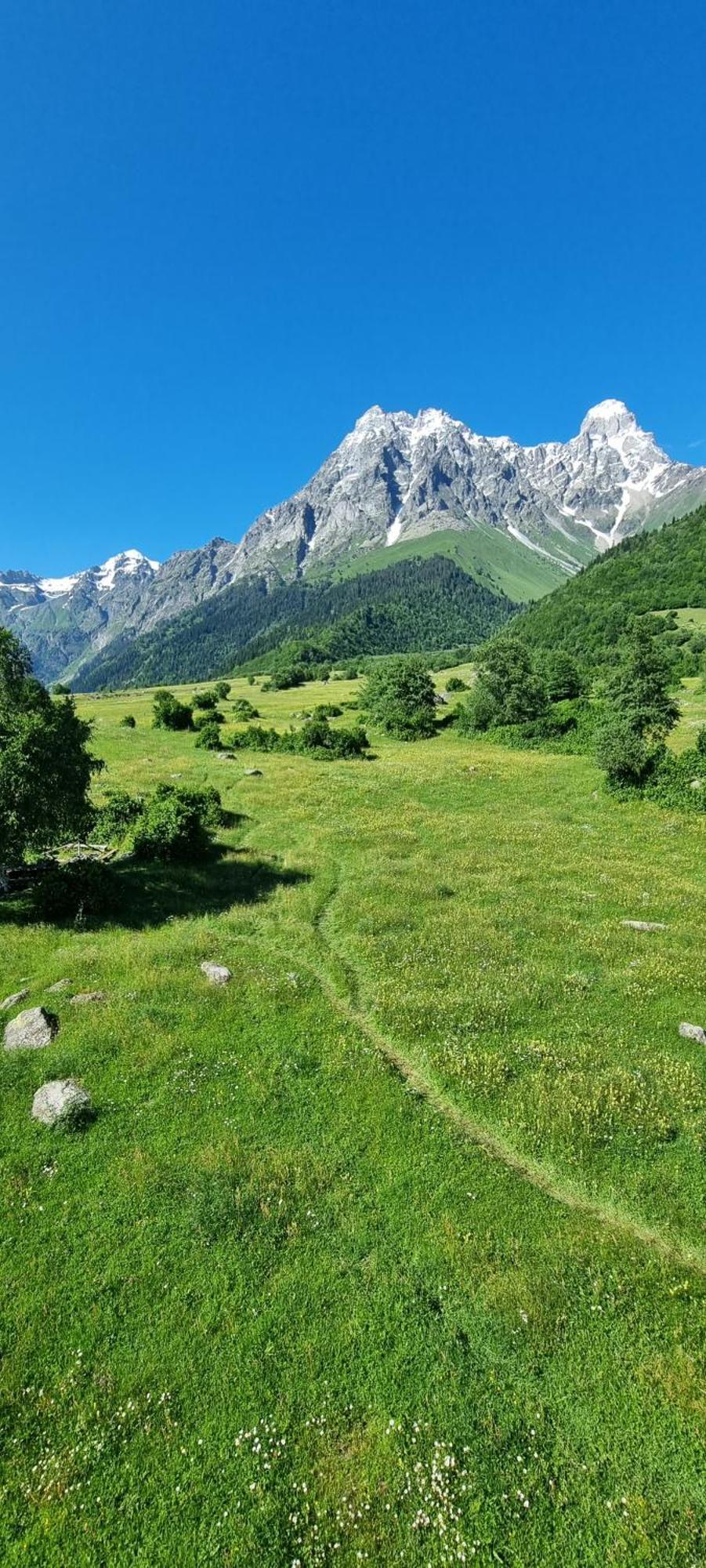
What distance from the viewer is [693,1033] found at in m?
17.7

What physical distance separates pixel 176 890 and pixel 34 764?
8.64m

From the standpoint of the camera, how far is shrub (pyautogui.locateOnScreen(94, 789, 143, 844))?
33.9 m

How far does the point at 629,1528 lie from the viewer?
819 centimetres

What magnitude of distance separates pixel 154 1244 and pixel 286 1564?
4916mm

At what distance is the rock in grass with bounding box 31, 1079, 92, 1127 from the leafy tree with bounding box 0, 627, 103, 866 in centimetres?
1189

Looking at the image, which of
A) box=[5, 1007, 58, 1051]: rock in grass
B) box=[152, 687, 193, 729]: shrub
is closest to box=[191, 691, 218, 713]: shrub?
box=[152, 687, 193, 729]: shrub

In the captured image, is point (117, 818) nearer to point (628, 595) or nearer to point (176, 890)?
point (176, 890)

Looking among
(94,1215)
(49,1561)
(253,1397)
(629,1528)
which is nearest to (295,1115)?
(94,1215)

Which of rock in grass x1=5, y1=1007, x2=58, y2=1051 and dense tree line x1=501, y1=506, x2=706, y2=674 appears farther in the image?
dense tree line x1=501, y1=506, x2=706, y2=674

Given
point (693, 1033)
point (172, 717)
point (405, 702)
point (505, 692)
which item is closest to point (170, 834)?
point (693, 1033)

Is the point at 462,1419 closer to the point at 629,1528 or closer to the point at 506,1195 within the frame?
the point at 629,1528

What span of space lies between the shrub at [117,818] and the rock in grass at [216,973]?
47.8 feet

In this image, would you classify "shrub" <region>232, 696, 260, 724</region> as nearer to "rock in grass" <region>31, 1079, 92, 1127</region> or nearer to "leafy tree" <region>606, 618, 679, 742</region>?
"leafy tree" <region>606, 618, 679, 742</region>

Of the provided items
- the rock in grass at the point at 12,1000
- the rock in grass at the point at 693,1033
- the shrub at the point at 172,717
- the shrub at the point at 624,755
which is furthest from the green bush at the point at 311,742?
the rock in grass at the point at 693,1033
